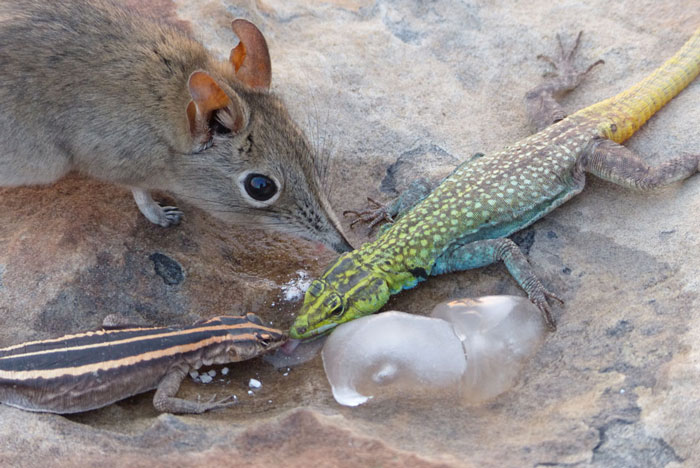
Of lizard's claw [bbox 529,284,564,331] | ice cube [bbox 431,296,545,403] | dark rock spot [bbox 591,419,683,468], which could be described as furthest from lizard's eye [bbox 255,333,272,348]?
dark rock spot [bbox 591,419,683,468]

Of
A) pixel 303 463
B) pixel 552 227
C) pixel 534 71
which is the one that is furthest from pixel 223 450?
pixel 534 71

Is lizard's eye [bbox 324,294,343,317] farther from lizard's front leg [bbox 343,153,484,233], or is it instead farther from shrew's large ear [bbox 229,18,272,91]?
shrew's large ear [bbox 229,18,272,91]

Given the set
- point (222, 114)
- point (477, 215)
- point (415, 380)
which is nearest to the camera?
point (415, 380)

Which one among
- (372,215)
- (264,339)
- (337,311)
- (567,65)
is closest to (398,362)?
(337,311)

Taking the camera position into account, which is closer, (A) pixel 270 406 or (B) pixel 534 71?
(A) pixel 270 406

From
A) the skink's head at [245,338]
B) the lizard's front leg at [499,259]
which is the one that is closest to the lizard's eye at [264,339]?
the skink's head at [245,338]

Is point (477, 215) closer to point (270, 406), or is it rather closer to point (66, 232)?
point (270, 406)
